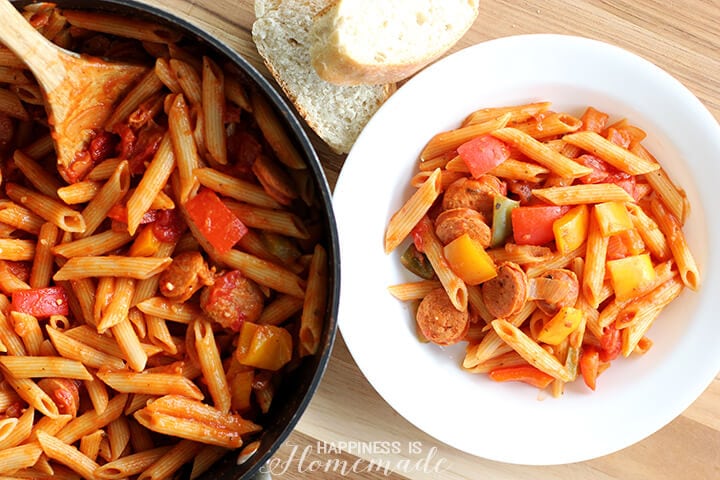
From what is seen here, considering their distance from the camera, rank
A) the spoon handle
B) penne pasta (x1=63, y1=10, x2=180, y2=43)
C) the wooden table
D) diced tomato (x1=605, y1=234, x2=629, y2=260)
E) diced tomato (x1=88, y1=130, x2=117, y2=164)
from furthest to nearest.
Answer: the wooden table < diced tomato (x1=605, y1=234, x2=629, y2=260) < diced tomato (x1=88, y1=130, x2=117, y2=164) < penne pasta (x1=63, y1=10, x2=180, y2=43) < the spoon handle

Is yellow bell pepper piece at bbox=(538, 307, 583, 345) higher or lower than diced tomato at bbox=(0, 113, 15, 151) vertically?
lower

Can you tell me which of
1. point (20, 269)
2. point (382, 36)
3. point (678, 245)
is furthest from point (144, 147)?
point (678, 245)

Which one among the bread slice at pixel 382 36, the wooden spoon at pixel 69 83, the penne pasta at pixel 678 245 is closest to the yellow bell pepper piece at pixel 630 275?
the penne pasta at pixel 678 245

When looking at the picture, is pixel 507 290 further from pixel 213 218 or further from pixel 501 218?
pixel 213 218

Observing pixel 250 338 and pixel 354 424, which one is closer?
pixel 250 338

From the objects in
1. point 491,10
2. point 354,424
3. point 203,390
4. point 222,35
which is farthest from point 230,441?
point 491,10

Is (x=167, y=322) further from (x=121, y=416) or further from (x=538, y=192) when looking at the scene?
(x=538, y=192)

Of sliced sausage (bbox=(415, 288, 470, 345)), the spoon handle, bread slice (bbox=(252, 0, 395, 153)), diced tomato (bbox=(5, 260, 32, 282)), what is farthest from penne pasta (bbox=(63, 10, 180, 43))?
sliced sausage (bbox=(415, 288, 470, 345))

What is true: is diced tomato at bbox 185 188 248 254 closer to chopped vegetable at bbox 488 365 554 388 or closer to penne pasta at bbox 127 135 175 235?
penne pasta at bbox 127 135 175 235
